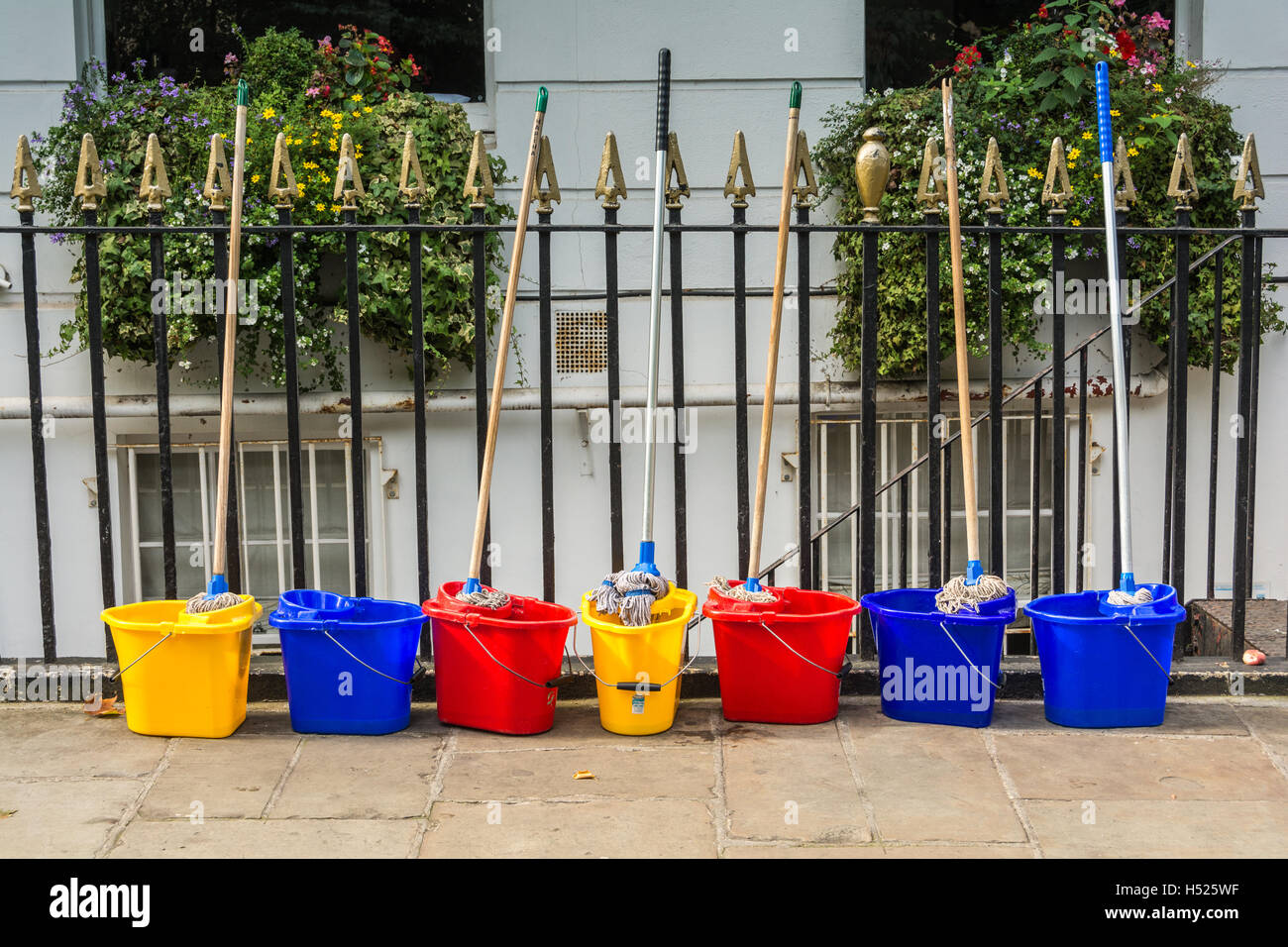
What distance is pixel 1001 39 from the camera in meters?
5.96

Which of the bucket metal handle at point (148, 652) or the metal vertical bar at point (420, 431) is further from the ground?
the metal vertical bar at point (420, 431)

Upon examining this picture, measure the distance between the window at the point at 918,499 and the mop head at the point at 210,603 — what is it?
3.28 meters

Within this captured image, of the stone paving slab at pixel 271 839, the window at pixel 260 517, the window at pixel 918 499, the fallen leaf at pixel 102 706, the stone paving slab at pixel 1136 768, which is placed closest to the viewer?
the stone paving slab at pixel 271 839

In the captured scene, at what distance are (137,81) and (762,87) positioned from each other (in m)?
2.96

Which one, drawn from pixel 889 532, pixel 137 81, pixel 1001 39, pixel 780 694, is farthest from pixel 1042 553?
pixel 137 81

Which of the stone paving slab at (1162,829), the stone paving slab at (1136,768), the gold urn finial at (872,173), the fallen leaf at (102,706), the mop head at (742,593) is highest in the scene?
the gold urn finial at (872,173)

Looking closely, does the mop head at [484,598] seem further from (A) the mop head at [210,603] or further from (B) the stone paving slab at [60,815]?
(B) the stone paving slab at [60,815]

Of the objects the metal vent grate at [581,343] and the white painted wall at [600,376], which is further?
the metal vent grate at [581,343]

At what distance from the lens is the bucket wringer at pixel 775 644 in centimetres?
338

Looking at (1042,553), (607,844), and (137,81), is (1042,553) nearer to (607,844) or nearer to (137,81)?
(607,844)

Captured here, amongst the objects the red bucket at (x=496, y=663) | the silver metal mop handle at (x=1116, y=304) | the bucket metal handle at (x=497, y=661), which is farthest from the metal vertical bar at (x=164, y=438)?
the silver metal mop handle at (x=1116, y=304)

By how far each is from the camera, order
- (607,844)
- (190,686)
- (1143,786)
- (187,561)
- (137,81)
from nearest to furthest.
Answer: (607,844) < (1143,786) < (190,686) < (137,81) < (187,561)

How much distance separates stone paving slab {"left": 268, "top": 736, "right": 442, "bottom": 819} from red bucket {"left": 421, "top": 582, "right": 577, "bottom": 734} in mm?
156

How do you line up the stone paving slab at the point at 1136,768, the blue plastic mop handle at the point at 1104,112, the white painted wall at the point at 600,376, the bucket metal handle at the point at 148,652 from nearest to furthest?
the stone paving slab at the point at 1136,768
the bucket metal handle at the point at 148,652
the blue plastic mop handle at the point at 1104,112
the white painted wall at the point at 600,376
